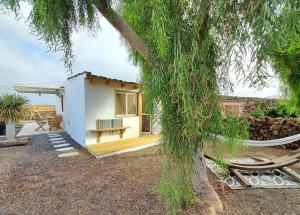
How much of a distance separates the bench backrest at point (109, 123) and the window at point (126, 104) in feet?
1.57

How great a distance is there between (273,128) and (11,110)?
38.8 ft

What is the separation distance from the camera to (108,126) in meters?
8.59

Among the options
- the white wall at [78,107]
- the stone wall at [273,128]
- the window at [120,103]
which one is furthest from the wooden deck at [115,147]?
the stone wall at [273,128]

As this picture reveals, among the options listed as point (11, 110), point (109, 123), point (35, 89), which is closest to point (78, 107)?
point (109, 123)

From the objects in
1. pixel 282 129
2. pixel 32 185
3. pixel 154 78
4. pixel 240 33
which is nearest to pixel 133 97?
pixel 32 185

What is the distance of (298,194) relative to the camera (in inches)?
Answer: 170

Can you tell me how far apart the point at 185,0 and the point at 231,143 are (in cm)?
236

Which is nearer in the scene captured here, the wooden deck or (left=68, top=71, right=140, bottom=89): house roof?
the wooden deck

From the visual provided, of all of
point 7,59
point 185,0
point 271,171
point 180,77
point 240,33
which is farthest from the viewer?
point 7,59

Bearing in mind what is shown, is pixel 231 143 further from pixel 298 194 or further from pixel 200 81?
pixel 298 194

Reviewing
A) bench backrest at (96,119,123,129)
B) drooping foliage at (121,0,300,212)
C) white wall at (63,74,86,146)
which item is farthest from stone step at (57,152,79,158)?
drooping foliage at (121,0,300,212)

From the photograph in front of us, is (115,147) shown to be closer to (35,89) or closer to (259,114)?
(259,114)

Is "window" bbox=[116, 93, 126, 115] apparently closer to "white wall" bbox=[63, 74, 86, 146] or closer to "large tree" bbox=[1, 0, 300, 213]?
"white wall" bbox=[63, 74, 86, 146]

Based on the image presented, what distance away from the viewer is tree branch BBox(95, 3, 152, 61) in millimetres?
3096
